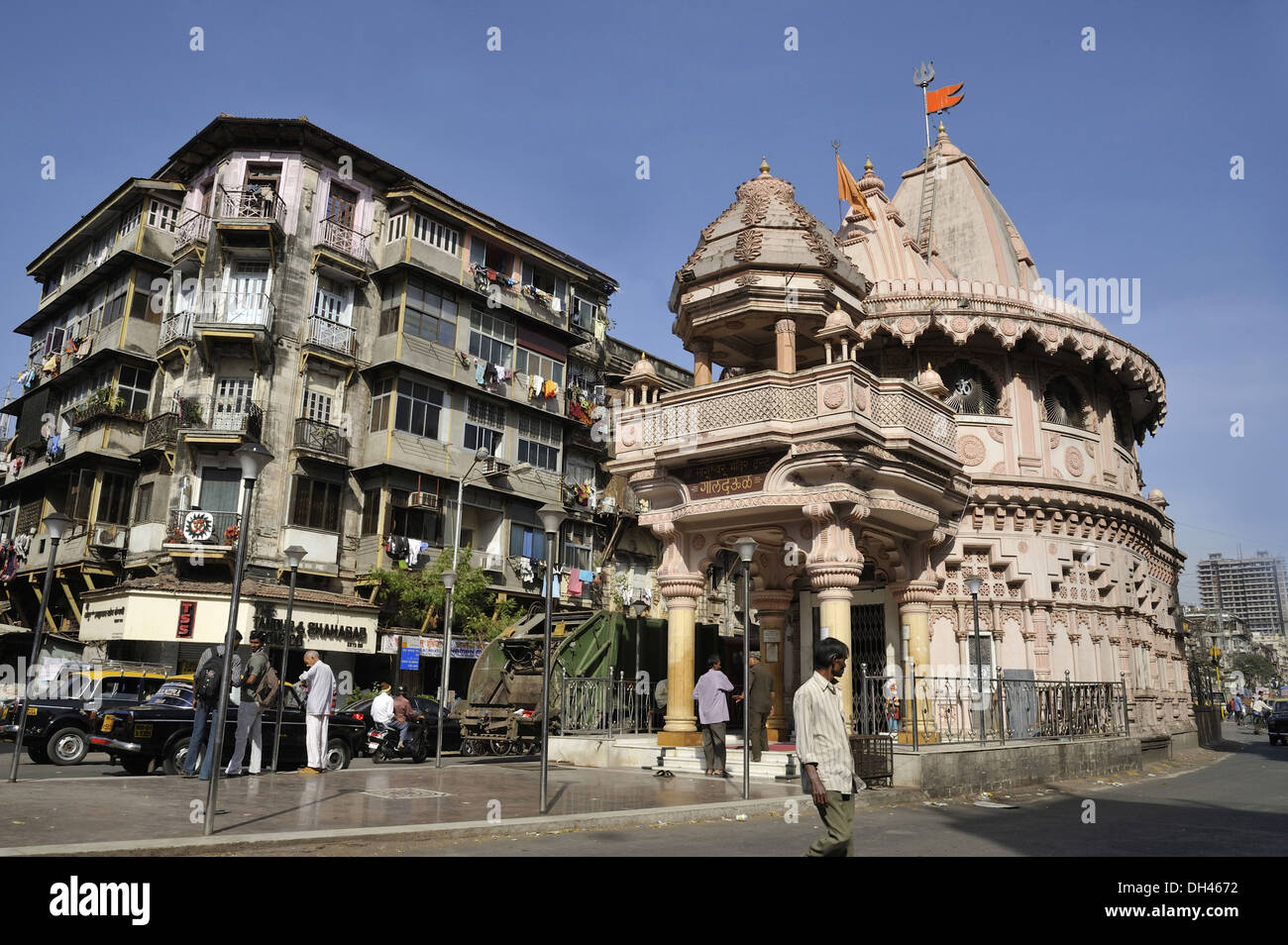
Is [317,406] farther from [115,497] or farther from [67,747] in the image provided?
[67,747]

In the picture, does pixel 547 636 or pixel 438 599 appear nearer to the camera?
pixel 547 636

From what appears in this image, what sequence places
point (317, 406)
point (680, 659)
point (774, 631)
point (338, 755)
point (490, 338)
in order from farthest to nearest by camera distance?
point (490, 338)
point (317, 406)
point (774, 631)
point (680, 659)
point (338, 755)

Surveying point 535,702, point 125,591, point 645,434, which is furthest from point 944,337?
point 125,591

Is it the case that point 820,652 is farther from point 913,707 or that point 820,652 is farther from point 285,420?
point 285,420

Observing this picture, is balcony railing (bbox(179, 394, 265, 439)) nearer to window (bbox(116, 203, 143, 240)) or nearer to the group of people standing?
window (bbox(116, 203, 143, 240))

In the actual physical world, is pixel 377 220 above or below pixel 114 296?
above

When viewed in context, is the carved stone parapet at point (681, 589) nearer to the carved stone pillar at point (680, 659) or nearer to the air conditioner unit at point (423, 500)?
the carved stone pillar at point (680, 659)

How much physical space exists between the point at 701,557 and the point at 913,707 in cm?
562

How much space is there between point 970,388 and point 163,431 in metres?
26.7

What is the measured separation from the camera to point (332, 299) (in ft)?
115

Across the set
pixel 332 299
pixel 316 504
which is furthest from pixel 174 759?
pixel 332 299

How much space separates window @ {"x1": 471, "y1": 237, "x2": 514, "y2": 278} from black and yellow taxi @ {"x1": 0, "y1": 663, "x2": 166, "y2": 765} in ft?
67.5

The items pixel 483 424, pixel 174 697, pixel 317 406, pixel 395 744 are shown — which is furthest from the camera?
pixel 483 424
